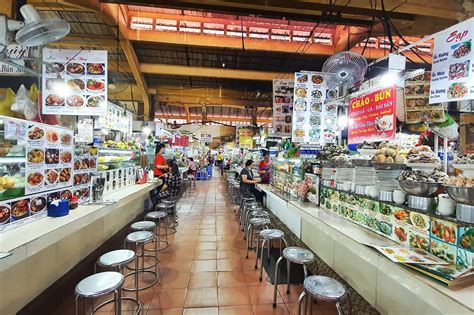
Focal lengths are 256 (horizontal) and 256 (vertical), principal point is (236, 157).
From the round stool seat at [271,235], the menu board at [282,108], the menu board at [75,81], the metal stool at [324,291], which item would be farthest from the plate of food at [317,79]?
the metal stool at [324,291]

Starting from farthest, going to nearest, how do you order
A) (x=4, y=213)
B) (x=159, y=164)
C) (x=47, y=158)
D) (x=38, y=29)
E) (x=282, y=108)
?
1. (x=159, y=164)
2. (x=282, y=108)
3. (x=47, y=158)
4. (x=38, y=29)
5. (x=4, y=213)

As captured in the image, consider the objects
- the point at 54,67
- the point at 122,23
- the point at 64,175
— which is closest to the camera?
the point at 64,175

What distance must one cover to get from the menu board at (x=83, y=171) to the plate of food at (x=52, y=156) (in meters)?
0.41

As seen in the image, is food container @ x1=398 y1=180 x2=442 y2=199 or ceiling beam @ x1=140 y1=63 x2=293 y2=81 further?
ceiling beam @ x1=140 y1=63 x2=293 y2=81

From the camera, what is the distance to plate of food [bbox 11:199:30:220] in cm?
232

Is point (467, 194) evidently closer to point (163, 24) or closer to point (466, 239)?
point (466, 239)

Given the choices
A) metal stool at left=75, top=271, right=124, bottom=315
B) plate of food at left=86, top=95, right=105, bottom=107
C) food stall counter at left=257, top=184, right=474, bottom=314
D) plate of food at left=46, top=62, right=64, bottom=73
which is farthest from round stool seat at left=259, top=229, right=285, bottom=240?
plate of food at left=46, top=62, right=64, bottom=73

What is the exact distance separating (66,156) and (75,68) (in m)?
1.32

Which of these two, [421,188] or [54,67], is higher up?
[54,67]

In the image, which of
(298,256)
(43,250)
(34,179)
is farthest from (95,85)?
(298,256)

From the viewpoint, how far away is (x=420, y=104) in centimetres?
312

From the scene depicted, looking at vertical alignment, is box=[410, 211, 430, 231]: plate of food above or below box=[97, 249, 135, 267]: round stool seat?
above

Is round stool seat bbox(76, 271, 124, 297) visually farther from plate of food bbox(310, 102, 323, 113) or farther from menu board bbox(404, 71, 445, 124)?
plate of food bbox(310, 102, 323, 113)

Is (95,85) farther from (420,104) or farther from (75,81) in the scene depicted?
(420,104)
